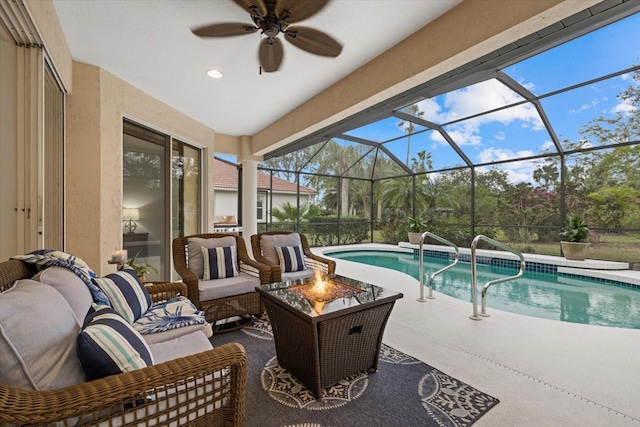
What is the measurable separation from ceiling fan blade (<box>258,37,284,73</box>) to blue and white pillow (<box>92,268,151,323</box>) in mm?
2068

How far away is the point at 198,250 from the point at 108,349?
2159 mm

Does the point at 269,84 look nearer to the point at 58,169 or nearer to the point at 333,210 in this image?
the point at 58,169

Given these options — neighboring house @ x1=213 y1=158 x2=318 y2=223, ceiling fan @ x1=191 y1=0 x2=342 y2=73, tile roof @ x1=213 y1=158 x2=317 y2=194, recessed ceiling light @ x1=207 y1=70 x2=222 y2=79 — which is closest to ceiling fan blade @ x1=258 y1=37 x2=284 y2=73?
ceiling fan @ x1=191 y1=0 x2=342 y2=73

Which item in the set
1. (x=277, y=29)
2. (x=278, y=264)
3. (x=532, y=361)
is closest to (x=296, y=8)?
(x=277, y=29)

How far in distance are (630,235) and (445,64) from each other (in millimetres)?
6432

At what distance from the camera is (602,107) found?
222 inches

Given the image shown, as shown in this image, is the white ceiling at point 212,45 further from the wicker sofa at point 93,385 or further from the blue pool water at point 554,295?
the blue pool water at point 554,295

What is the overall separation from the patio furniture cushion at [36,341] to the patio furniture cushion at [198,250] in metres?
1.98

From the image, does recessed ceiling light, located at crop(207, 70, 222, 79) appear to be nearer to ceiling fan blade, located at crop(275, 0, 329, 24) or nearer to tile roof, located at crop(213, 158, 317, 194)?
ceiling fan blade, located at crop(275, 0, 329, 24)

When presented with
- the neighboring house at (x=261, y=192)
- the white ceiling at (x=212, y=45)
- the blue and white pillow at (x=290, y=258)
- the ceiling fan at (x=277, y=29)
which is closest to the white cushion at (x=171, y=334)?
the blue and white pillow at (x=290, y=258)

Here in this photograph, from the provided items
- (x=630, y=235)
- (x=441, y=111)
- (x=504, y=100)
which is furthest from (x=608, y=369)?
(x=630, y=235)

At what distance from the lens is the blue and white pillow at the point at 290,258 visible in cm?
352

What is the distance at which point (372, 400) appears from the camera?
179 centimetres

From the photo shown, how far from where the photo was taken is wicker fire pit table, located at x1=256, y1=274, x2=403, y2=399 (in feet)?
5.93
